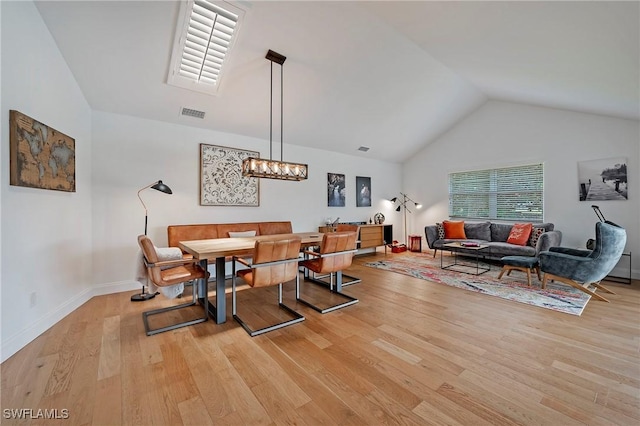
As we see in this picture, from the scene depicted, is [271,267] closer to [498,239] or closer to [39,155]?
[39,155]

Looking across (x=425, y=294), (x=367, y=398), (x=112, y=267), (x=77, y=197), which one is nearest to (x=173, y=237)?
(x=112, y=267)

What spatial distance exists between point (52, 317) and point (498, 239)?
7231 mm

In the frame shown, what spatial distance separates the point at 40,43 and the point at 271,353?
365 cm

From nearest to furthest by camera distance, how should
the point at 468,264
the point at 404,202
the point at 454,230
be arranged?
the point at 468,264 < the point at 454,230 < the point at 404,202

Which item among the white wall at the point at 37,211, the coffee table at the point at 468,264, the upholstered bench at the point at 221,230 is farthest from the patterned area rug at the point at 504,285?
the white wall at the point at 37,211

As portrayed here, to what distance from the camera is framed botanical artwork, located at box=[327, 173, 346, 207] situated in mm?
6172

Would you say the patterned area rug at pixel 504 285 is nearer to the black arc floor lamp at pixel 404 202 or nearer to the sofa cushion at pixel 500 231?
the sofa cushion at pixel 500 231

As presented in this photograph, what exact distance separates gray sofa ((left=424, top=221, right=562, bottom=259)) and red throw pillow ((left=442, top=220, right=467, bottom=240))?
5.8 inches

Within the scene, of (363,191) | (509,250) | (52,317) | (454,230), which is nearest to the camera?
(52,317)

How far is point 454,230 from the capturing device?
19.7ft

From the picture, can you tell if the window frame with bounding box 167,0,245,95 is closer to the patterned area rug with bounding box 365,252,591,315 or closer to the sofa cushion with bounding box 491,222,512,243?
the patterned area rug with bounding box 365,252,591,315

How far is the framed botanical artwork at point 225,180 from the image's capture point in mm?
4410

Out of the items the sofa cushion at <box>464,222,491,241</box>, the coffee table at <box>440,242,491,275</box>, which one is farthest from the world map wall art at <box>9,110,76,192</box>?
the sofa cushion at <box>464,222,491,241</box>

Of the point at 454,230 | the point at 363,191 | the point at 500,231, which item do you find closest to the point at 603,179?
the point at 500,231
